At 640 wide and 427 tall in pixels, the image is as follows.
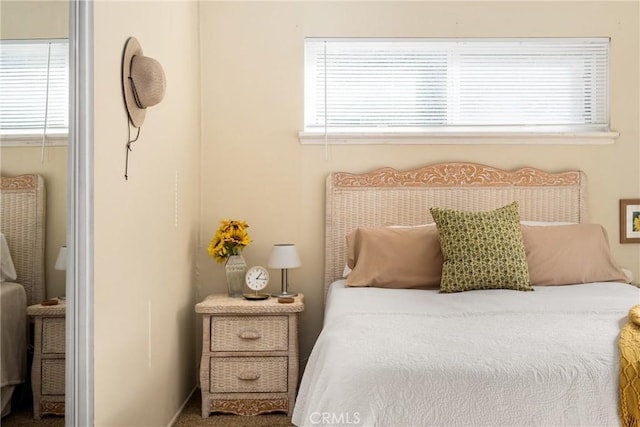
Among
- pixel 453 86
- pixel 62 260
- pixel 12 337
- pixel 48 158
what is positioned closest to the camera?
pixel 12 337

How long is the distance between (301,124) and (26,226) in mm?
2319

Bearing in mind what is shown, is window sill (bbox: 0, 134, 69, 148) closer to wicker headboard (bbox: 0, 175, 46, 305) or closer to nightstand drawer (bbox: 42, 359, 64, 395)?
wicker headboard (bbox: 0, 175, 46, 305)

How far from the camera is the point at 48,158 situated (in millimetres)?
1589

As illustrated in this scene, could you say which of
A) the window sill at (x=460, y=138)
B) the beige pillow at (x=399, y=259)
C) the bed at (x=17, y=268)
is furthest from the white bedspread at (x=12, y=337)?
→ the window sill at (x=460, y=138)

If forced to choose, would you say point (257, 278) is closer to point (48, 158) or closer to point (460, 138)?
point (460, 138)

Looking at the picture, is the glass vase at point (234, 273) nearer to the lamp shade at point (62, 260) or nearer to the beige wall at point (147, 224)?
the beige wall at point (147, 224)

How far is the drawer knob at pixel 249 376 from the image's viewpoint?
3.05m

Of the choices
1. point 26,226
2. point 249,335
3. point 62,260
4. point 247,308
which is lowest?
point 249,335

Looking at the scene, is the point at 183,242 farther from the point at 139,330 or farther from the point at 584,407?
the point at 584,407

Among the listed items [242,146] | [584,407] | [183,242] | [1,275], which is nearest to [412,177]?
[242,146]

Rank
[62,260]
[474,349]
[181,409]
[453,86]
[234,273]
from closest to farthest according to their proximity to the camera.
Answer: [62,260] → [474,349] → [181,409] → [234,273] → [453,86]

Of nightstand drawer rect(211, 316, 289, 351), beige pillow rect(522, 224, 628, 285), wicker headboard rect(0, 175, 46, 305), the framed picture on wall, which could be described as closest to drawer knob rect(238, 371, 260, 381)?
nightstand drawer rect(211, 316, 289, 351)

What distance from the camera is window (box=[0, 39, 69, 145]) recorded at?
4.39ft

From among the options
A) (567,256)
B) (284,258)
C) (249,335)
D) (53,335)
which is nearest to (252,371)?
(249,335)
